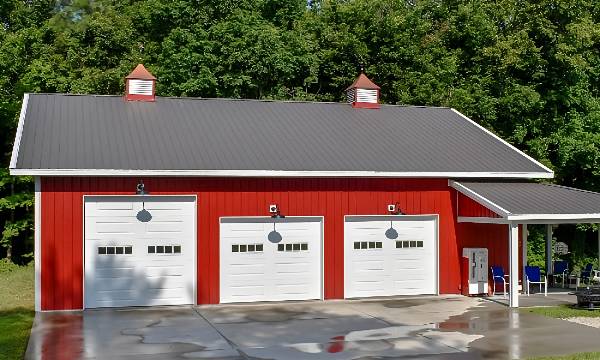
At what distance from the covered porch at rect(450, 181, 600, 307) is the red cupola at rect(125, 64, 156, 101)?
966cm

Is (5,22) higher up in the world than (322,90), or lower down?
higher up

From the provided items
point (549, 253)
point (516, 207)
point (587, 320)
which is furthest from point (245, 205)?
point (549, 253)

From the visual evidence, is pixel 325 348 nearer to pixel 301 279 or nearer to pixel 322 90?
pixel 301 279

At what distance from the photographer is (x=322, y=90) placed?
3338 cm

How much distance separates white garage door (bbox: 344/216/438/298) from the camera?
1820 centimetres

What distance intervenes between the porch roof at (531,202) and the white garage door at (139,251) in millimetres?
7363

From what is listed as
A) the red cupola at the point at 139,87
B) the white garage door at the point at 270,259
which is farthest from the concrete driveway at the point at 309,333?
the red cupola at the point at 139,87

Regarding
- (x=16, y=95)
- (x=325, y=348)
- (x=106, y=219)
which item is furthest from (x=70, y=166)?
(x=16, y=95)

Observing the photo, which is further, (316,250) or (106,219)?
(316,250)

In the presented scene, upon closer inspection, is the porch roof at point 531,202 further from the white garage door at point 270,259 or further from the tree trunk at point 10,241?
the tree trunk at point 10,241

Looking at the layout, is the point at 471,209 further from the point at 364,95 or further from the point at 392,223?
the point at 364,95

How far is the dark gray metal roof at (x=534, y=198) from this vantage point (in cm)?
1686

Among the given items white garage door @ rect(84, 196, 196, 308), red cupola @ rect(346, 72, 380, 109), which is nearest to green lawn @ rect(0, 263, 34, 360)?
white garage door @ rect(84, 196, 196, 308)

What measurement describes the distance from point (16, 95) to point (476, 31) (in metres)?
20.9
